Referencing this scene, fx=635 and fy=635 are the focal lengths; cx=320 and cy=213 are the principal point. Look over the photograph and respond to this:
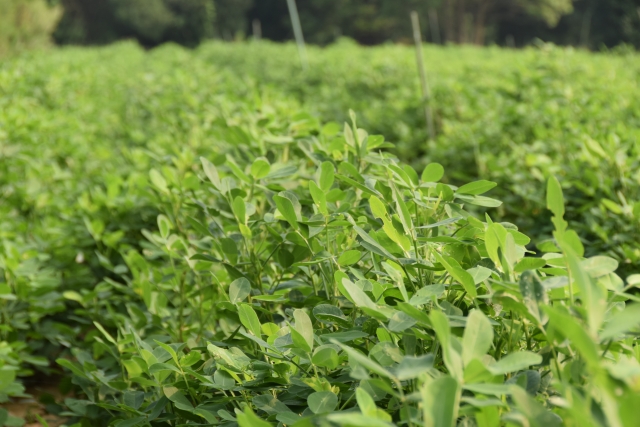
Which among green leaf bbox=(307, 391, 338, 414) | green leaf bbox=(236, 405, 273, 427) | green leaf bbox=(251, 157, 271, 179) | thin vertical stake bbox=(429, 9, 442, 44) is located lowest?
green leaf bbox=(307, 391, 338, 414)

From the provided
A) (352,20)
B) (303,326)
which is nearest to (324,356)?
(303,326)

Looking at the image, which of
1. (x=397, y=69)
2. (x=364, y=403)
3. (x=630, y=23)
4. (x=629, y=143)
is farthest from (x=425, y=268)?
(x=630, y=23)

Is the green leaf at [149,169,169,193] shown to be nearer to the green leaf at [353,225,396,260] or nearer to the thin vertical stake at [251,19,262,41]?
the green leaf at [353,225,396,260]

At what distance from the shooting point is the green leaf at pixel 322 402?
790mm

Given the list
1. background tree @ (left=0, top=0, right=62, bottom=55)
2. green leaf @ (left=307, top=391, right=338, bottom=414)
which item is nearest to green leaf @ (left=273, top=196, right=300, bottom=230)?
green leaf @ (left=307, top=391, right=338, bottom=414)

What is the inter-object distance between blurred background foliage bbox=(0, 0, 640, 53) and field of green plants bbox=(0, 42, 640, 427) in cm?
2610

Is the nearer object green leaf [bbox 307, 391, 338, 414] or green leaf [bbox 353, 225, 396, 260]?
green leaf [bbox 307, 391, 338, 414]

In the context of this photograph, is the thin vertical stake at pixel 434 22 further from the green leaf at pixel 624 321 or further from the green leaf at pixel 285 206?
the green leaf at pixel 624 321

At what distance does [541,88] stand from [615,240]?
342 cm

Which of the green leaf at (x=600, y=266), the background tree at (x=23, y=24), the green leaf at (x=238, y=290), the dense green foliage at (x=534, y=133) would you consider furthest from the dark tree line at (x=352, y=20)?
the green leaf at (x=600, y=266)

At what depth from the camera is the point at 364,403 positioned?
25.8 inches

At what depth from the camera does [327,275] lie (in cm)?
113

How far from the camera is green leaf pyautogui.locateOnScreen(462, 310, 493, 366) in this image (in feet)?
2.15

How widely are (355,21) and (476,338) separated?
3470 cm
